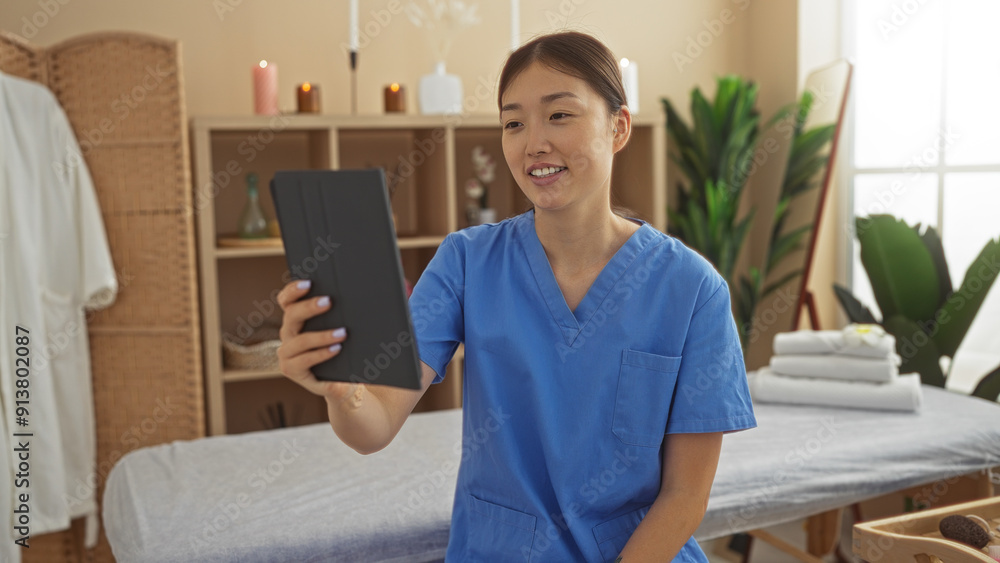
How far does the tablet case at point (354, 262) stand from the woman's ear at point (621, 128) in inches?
21.2

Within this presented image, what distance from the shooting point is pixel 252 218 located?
272cm

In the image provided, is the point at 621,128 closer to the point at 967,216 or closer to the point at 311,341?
the point at 311,341

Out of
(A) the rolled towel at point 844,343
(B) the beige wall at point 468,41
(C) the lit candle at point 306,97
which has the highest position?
(B) the beige wall at point 468,41

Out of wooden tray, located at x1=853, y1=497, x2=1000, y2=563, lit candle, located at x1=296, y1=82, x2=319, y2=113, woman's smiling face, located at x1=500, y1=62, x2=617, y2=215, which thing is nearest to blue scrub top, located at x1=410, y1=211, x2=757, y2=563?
woman's smiling face, located at x1=500, y1=62, x2=617, y2=215

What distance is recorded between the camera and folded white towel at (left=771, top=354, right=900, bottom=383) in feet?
7.32

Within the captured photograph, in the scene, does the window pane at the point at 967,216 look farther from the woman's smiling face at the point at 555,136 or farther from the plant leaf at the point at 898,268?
the woman's smiling face at the point at 555,136

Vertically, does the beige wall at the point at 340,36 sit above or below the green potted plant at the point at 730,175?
above

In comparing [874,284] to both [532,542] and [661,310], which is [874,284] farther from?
[532,542]

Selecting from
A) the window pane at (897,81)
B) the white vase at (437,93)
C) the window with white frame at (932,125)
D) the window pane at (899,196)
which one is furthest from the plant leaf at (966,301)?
the white vase at (437,93)

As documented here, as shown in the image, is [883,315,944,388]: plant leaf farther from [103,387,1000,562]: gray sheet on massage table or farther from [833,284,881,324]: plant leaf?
[103,387,1000,562]: gray sheet on massage table

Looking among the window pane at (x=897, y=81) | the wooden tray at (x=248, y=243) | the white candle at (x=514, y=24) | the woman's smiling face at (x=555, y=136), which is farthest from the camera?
the white candle at (x=514, y=24)

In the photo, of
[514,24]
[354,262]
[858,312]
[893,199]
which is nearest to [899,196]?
[893,199]

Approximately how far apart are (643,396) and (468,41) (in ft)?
7.22

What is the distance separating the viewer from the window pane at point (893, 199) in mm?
2787
